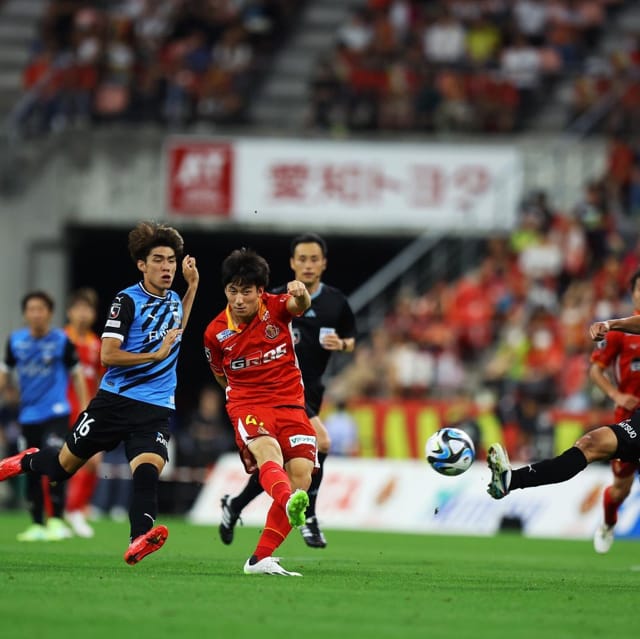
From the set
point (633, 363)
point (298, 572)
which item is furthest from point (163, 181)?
point (298, 572)

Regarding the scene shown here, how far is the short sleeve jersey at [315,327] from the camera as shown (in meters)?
13.4

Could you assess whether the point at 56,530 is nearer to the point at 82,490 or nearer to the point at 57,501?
the point at 57,501

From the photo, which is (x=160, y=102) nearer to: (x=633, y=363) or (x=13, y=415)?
(x=13, y=415)

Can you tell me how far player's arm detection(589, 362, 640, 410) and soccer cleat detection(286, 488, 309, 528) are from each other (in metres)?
4.18

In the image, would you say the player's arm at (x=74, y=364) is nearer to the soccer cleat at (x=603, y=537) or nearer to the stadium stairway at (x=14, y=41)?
the soccer cleat at (x=603, y=537)

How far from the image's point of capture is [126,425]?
10867 mm

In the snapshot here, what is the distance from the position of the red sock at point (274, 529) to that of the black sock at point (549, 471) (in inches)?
63.6

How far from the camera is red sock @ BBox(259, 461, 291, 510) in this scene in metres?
10.1

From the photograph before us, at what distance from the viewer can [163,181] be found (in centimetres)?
2947

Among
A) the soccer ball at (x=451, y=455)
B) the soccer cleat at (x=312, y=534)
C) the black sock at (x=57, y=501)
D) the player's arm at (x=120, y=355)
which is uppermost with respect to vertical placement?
the player's arm at (x=120, y=355)

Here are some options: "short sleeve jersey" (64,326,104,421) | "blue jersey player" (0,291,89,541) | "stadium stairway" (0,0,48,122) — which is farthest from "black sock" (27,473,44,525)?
"stadium stairway" (0,0,48,122)

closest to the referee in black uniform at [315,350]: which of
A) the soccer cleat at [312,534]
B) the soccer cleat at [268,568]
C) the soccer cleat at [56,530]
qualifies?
the soccer cleat at [312,534]

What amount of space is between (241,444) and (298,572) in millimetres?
1076

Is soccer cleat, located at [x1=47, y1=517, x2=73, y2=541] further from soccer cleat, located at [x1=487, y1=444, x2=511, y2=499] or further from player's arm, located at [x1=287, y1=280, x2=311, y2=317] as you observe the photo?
soccer cleat, located at [x1=487, y1=444, x2=511, y2=499]
